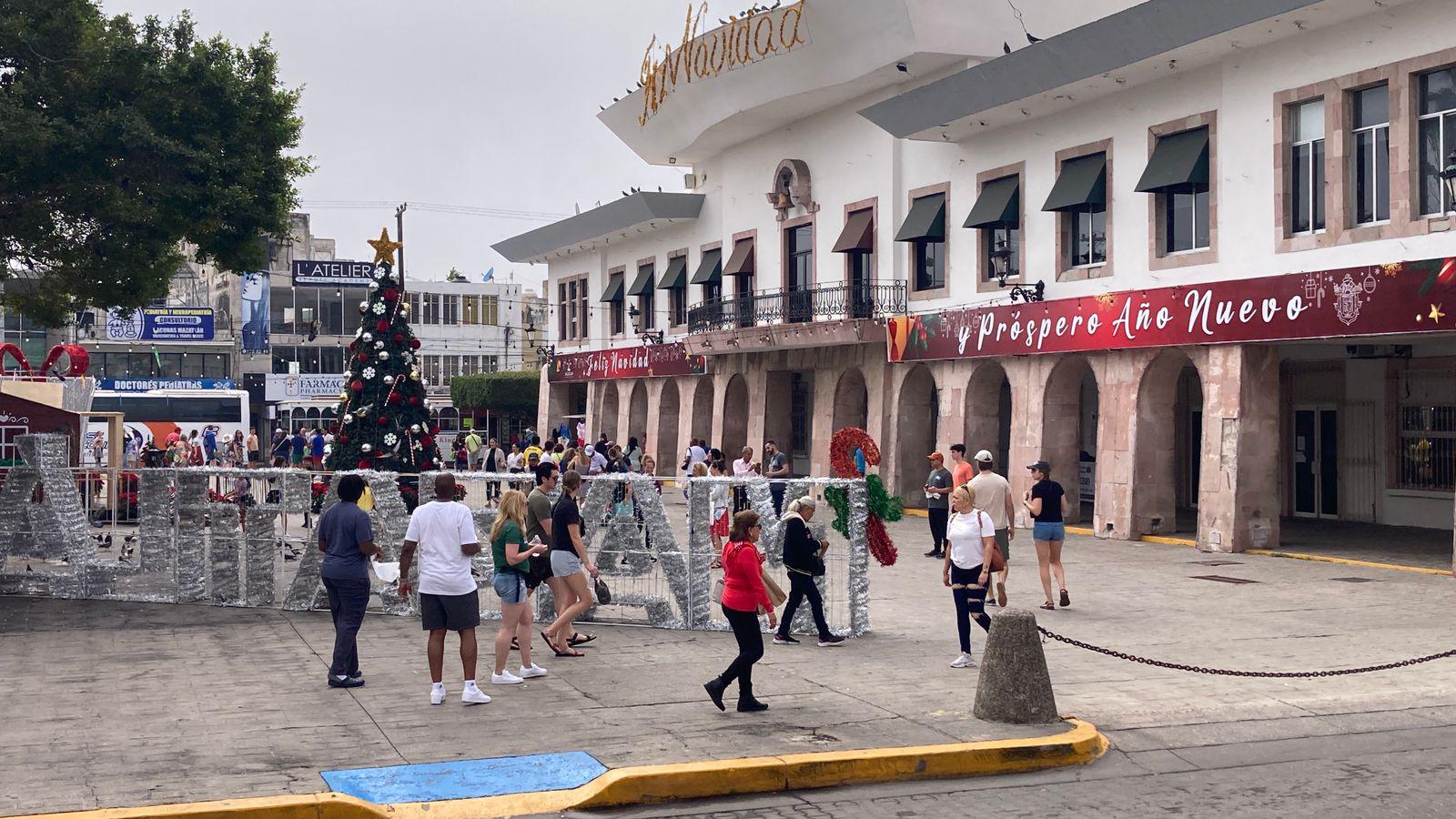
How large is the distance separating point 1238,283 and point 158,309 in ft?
199

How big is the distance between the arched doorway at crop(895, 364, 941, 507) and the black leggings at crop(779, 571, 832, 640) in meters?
18.5

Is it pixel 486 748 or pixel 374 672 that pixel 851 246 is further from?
pixel 486 748

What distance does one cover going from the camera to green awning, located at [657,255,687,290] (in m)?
43.7

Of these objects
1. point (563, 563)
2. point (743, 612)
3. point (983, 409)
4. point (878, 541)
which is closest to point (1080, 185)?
point (983, 409)

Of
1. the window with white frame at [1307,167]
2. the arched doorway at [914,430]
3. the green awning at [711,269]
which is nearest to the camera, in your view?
the window with white frame at [1307,167]

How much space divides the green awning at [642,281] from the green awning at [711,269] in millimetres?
4625

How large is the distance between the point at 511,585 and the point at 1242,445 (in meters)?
14.5

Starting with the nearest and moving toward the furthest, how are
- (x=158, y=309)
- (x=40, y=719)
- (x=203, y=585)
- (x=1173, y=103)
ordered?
(x=40, y=719) → (x=203, y=585) → (x=1173, y=103) → (x=158, y=309)

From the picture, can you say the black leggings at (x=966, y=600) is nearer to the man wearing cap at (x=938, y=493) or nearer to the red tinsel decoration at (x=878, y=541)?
the red tinsel decoration at (x=878, y=541)

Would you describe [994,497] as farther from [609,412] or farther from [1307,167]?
[609,412]

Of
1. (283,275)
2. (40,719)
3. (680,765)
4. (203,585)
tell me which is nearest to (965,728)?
(680,765)

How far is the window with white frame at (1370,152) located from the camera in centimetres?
2039

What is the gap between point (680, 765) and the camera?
28.3ft

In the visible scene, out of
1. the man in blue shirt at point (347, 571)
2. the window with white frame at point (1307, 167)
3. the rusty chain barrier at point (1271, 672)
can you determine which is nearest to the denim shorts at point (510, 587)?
the man in blue shirt at point (347, 571)
